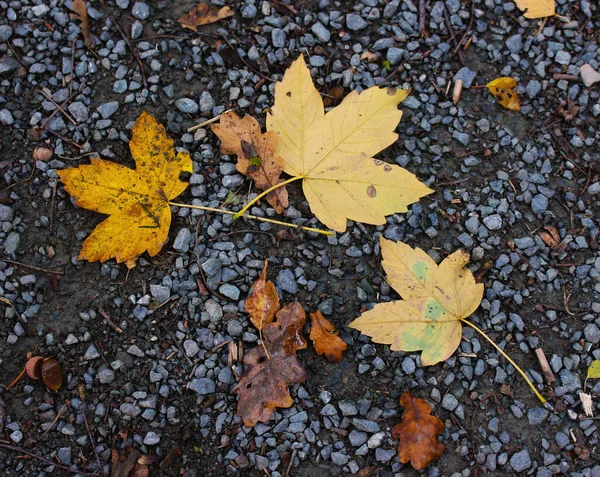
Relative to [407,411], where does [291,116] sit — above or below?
above

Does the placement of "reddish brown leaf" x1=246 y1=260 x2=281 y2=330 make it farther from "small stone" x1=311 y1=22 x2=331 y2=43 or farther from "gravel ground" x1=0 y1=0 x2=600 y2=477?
"small stone" x1=311 y1=22 x2=331 y2=43

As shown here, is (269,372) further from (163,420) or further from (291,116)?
(291,116)

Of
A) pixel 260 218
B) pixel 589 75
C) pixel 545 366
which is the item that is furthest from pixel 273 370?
pixel 589 75

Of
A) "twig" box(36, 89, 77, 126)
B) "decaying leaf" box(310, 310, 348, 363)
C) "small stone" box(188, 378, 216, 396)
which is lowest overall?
"small stone" box(188, 378, 216, 396)

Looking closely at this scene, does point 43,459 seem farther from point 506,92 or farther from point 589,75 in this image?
point 589,75

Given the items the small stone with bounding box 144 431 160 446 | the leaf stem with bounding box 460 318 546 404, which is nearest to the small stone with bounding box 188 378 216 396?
the small stone with bounding box 144 431 160 446

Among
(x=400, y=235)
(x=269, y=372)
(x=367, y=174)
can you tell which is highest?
(x=367, y=174)

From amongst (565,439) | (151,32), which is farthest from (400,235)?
(151,32)
